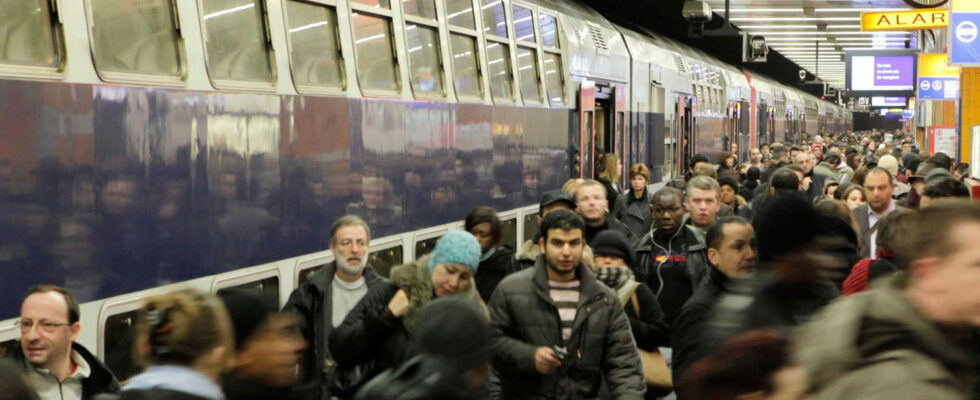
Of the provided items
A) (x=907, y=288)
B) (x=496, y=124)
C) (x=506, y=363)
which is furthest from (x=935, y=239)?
→ (x=496, y=124)

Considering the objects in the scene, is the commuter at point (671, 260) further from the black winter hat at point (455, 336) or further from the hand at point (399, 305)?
the black winter hat at point (455, 336)

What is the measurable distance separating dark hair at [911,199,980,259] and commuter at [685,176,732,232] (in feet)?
18.1

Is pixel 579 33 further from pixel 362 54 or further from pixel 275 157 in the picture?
pixel 275 157

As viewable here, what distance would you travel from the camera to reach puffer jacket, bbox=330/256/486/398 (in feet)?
18.5

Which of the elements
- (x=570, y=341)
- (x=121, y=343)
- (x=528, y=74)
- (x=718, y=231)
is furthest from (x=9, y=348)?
(x=528, y=74)

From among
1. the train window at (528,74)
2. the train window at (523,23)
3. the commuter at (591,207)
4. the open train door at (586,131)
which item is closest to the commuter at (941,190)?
the commuter at (591,207)

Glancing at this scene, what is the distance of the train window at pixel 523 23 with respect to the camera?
11.7m

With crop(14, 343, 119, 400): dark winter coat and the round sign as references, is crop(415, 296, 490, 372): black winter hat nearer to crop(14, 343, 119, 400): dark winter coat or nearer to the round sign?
crop(14, 343, 119, 400): dark winter coat

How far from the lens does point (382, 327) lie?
562 cm

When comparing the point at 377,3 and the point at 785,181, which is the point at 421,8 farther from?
the point at 785,181

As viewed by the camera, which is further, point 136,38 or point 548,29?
point 548,29

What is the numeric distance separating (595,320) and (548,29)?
7.56 meters

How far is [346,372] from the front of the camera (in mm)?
5824

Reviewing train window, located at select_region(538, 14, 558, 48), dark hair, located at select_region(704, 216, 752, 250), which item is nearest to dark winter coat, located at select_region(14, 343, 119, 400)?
dark hair, located at select_region(704, 216, 752, 250)
